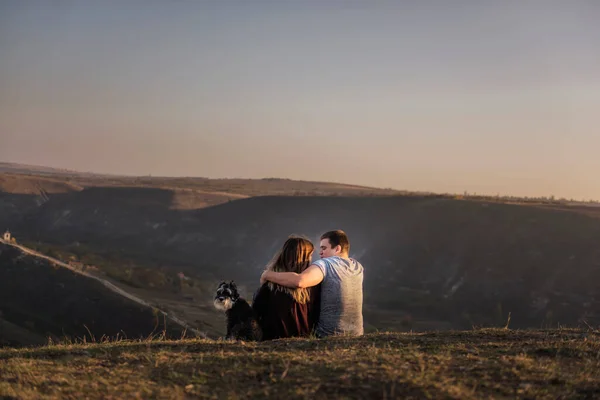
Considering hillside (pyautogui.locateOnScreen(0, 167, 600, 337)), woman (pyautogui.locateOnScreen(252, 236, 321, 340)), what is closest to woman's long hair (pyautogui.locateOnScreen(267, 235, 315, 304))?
woman (pyautogui.locateOnScreen(252, 236, 321, 340))

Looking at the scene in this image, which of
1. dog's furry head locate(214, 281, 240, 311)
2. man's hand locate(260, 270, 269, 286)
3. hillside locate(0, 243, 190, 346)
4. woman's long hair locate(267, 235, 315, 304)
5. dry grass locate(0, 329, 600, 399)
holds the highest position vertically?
woman's long hair locate(267, 235, 315, 304)

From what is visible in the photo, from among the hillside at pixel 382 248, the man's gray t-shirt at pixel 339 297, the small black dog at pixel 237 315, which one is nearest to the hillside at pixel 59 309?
the hillside at pixel 382 248

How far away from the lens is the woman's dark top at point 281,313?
24.4ft

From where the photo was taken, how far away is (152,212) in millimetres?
71188

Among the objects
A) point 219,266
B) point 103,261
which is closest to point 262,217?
point 219,266

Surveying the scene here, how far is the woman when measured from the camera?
24.1 feet

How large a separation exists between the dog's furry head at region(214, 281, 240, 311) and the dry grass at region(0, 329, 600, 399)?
1.43ft

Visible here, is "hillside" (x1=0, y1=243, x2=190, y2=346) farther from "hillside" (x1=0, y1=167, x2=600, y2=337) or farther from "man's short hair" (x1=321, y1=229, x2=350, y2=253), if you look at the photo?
"man's short hair" (x1=321, y1=229, x2=350, y2=253)

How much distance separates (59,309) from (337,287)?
29.7m

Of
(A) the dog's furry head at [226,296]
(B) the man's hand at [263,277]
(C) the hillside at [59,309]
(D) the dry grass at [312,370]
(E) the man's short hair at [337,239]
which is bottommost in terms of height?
(C) the hillside at [59,309]

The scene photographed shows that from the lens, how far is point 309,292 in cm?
763

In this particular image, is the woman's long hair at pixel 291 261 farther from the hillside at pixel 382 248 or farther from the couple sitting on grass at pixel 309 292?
the hillside at pixel 382 248

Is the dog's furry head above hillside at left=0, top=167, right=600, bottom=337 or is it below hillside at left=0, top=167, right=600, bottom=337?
above

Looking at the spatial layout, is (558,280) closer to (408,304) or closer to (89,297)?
(408,304)
